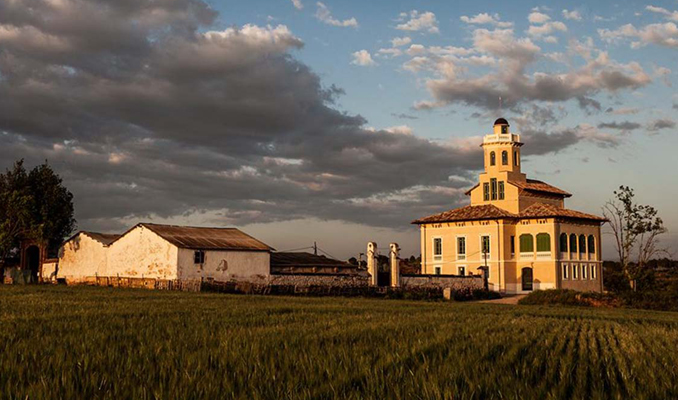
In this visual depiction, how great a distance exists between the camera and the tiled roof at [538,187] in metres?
65.8

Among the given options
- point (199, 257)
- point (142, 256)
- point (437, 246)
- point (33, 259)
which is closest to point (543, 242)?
point (437, 246)

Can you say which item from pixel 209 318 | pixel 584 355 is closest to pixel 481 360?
pixel 584 355

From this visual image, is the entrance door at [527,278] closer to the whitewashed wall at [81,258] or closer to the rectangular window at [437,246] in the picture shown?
the rectangular window at [437,246]

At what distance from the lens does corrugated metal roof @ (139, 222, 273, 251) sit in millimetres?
48131

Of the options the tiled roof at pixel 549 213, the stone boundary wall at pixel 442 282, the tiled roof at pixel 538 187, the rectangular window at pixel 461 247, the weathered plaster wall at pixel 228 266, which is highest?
the tiled roof at pixel 538 187

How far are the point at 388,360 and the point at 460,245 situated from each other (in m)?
58.4

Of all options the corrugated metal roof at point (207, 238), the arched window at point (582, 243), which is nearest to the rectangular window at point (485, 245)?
the arched window at point (582, 243)

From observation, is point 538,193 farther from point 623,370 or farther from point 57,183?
point 623,370

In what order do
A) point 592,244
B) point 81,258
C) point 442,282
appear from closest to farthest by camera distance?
point 81,258, point 442,282, point 592,244

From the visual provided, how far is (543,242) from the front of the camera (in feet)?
201

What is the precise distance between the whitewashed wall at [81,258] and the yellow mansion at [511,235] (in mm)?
30666

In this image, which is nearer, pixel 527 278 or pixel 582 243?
pixel 527 278

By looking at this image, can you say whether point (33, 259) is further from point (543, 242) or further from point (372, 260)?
point (543, 242)

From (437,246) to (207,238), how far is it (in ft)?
83.3
